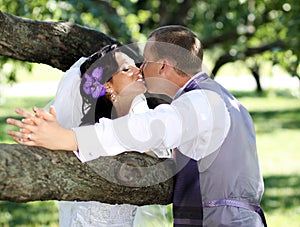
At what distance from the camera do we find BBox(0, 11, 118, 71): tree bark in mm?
3797

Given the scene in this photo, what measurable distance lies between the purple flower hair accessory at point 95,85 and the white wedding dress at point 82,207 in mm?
114

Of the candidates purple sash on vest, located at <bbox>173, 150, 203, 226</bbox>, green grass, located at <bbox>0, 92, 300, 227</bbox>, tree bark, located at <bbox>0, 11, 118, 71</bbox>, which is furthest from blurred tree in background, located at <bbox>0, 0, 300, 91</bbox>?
green grass, located at <bbox>0, 92, 300, 227</bbox>

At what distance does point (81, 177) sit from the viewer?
288 centimetres

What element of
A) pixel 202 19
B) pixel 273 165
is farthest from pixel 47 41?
pixel 202 19

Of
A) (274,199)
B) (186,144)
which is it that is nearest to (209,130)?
(186,144)

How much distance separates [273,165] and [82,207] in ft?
31.2

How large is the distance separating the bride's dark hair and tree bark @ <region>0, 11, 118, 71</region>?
303mm

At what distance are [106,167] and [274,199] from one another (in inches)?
287

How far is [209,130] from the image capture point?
3139 mm

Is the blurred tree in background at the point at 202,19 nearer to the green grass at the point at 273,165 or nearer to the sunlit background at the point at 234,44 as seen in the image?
the sunlit background at the point at 234,44

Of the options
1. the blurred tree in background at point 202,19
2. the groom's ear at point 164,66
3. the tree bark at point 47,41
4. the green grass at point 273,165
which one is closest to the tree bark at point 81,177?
the groom's ear at point 164,66

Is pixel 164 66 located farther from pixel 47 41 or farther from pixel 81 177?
pixel 47 41

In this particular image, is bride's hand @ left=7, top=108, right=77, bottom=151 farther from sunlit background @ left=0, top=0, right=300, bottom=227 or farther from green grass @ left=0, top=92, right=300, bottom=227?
green grass @ left=0, top=92, right=300, bottom=227

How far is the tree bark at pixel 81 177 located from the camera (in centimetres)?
267
